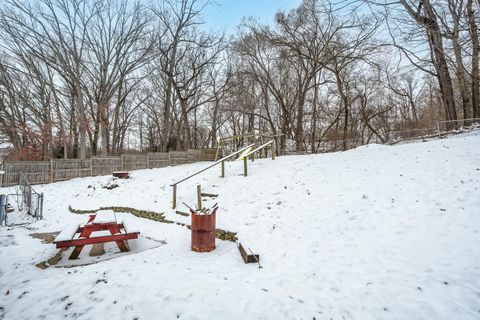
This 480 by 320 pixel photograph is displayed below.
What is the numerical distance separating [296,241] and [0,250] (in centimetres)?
600

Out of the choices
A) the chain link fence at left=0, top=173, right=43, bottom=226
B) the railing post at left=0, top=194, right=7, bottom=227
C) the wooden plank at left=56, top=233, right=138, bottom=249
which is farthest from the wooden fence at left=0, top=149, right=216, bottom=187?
the wooden plank at left=56, top=233, right=138, bottom=249

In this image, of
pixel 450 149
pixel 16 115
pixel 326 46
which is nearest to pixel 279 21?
pixel 326 46

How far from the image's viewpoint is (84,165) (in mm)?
17734

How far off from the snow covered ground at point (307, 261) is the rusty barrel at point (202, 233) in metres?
0.19

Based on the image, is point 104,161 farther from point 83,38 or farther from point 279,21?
point 279,21

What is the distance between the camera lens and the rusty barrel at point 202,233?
503 cm

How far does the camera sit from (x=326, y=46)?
20.1 m

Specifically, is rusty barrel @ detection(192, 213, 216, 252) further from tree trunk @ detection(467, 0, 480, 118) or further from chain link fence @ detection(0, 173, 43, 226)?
tree trunk @ detection(467, 0, 480, 118)

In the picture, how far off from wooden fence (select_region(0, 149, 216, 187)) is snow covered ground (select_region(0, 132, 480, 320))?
10738 millimetres

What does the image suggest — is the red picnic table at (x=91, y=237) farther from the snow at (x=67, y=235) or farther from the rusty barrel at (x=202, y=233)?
the rusty barrel at (x=202, y=233)

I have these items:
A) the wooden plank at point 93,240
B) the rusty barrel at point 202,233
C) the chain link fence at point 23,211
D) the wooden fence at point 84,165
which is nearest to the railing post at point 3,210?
the chain link fence at point 23,211

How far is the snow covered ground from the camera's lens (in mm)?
2986

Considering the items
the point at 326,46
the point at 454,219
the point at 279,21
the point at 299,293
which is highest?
the point at 279,21

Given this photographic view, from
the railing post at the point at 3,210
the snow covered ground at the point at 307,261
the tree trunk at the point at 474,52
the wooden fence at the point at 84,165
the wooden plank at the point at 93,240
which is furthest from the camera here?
the wooden fence at the point at 84,165
